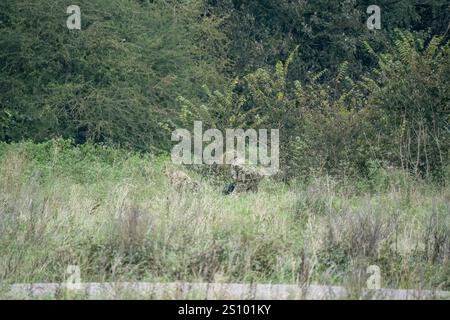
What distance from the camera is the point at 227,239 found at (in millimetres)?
9383

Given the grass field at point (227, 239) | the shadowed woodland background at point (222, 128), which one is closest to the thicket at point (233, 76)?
the shadowed woodland background at point (222, 128)

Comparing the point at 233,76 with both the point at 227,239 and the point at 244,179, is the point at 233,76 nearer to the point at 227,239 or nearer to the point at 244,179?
the point at 244,179

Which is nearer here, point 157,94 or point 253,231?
point 253,231

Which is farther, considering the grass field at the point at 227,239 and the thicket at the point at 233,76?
the thicket at the point at 233,76

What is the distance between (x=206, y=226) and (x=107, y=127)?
41.6 ft

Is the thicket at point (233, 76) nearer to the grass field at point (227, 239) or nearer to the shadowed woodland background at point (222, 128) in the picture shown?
the shadowed woodland background at point (222, 128)

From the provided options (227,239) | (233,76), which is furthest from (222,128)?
(227,239)

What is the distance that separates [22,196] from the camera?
1080 centimetres

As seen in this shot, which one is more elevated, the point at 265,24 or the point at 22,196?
the point at 265,24

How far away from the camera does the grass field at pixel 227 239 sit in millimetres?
8359

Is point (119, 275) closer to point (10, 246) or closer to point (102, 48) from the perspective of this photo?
point (10, 246)

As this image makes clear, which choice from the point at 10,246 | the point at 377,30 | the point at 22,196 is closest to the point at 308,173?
the point at 22,196

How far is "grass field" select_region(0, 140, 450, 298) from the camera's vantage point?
8359 mm

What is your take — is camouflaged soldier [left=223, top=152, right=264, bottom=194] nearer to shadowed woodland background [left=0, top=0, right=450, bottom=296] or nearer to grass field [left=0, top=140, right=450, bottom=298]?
shadowed woodland background [left=0, top=0, right=450, bottom=296]
